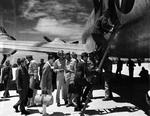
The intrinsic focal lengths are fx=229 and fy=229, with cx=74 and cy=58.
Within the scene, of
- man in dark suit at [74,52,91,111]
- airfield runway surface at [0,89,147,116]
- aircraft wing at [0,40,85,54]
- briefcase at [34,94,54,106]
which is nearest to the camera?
briefcase at [34,94,54,106]

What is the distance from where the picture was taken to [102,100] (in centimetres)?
918

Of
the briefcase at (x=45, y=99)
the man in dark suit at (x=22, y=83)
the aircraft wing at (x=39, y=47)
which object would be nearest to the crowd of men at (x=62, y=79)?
the man in dark suit at (x=22, y=83)

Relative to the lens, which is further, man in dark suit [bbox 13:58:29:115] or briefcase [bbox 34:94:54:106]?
man in dark suit [bbox 13:58:29:115]

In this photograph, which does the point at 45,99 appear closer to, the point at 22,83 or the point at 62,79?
the point at 22,83

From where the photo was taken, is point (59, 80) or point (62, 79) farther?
point (62, 79)

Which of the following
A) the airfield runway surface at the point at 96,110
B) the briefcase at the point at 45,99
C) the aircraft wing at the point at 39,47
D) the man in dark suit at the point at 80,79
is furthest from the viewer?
the aircraft wing at the point at 39,47

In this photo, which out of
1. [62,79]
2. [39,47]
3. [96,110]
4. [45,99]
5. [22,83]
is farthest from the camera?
[39,47]

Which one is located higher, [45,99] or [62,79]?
[62,79]

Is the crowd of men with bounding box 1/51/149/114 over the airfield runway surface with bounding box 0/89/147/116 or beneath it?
over

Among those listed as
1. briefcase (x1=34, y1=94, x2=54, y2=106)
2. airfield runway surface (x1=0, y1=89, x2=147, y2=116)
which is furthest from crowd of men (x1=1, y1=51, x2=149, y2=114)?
airfield runway surface (x1=0, y1=89, x2=147, y2=116)

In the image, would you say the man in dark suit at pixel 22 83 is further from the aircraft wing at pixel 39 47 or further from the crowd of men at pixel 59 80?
the aircraft wing at pixel 39 47

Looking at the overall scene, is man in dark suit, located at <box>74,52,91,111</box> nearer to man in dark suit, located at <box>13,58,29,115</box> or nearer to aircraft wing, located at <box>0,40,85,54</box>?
man in dark suit, located at <box>13,58,29,115</box>

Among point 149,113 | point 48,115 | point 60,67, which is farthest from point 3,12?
point 149,113

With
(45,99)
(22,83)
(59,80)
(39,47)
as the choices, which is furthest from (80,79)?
(39,47)
